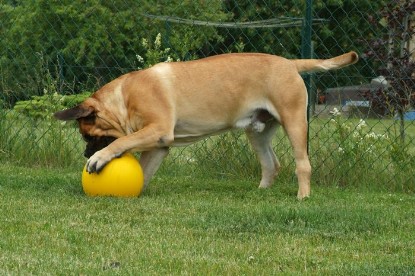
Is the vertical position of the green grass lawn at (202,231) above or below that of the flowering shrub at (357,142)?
above

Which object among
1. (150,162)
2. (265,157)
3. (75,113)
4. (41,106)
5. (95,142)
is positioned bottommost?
(265,157)

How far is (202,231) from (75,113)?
7.01ft

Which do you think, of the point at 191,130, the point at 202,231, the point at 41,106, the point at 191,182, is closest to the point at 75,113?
the point at 191,130

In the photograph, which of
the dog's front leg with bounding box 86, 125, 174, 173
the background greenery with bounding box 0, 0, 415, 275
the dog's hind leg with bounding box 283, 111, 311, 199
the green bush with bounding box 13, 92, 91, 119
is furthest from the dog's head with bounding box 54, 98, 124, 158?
the green bush with bounding box 13, 92, 91, 119

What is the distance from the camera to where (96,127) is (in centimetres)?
791

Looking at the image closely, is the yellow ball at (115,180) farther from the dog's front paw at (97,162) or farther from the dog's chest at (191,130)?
the dog's chest at (191,130)

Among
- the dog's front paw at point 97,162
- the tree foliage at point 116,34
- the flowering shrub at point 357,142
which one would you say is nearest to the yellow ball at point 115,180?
the dog's front paw at point 97,162

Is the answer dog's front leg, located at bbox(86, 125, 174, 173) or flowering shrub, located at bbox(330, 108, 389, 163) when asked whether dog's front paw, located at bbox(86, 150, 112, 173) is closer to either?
dog's front leg, located at bbox(86, 125, 174, 173)

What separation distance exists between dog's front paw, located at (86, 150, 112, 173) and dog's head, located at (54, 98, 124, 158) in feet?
A: 1.60

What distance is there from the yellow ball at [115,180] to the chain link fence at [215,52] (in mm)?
1845

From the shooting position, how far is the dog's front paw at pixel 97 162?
24.3ft

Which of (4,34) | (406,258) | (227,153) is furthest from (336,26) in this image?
(406,258)

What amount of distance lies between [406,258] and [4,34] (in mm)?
7200

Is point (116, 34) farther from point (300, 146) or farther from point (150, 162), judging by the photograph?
point (300, 146)
